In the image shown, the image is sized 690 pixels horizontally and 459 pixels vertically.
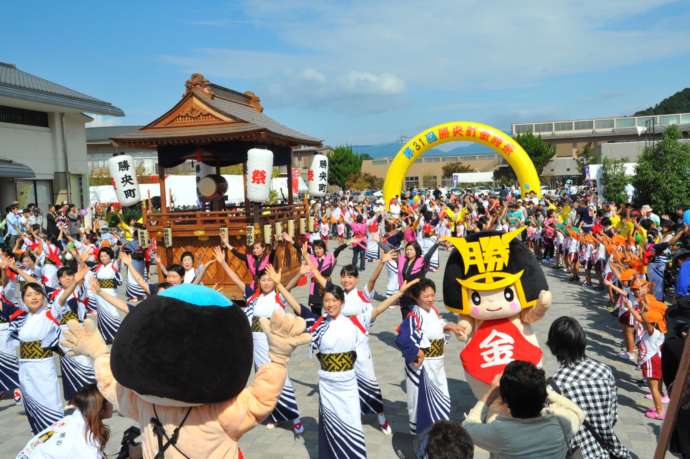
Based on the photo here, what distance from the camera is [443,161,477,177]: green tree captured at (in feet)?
189

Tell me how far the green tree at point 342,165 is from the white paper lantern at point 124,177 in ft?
143

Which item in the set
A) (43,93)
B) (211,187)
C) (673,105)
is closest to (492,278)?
(211,187)

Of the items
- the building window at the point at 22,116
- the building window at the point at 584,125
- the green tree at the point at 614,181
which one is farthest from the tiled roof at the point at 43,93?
the building window at the point at 584,125

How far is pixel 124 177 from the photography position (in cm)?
1145

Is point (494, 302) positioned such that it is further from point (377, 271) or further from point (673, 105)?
point (673, 105)

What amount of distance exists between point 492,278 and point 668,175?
45.3 ft

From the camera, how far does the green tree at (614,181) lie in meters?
19.2

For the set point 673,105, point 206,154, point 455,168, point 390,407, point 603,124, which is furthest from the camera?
point 673,105

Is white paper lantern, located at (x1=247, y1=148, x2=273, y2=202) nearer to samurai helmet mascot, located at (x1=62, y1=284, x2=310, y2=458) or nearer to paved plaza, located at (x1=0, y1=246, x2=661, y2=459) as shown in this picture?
paved plaza, located at (x1=0, y1=246, x2=661, y2=459)

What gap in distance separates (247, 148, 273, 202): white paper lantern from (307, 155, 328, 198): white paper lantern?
3379mm

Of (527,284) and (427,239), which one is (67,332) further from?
(427,239)

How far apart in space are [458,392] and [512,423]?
12.1 feet

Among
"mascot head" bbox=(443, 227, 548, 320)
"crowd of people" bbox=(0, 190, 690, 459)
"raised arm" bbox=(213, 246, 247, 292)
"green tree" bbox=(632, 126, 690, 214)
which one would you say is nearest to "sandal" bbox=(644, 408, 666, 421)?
"crowd of people" bbox=(0, 190, 690, 459)

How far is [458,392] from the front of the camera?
20.1 ft
